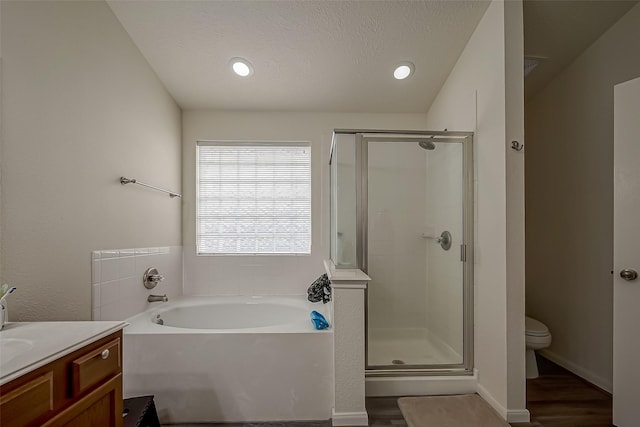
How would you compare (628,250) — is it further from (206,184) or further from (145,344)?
(206,184)

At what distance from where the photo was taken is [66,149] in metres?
1.59

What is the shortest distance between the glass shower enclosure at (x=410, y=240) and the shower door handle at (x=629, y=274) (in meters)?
0.75

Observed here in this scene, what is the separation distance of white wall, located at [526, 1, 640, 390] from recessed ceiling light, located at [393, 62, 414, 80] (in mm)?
1247

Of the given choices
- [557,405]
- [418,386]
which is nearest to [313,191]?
[418,386]

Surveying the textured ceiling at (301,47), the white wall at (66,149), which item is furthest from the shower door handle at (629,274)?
the white wall at (66,149)

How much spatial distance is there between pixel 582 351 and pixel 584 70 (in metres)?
2.13

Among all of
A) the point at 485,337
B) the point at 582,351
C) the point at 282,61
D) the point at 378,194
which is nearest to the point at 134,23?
the point at 282,61

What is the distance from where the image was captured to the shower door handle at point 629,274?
5.18ft

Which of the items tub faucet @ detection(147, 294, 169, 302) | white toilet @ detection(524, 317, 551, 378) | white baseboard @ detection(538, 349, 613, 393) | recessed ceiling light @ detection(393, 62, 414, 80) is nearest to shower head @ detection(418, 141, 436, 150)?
recessed ceiling light @ detection(393, 62, 414, 80)

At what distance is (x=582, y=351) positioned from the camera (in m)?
2.32

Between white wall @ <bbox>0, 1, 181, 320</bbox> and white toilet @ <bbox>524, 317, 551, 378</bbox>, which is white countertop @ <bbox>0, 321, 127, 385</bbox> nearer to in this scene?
white wall @ <bbox>0, 1, 181, 320</bbox>

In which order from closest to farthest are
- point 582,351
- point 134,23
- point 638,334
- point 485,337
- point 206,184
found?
point 638,334 < point 485,337 < point 134,23 < point 582,351 < point 206,184

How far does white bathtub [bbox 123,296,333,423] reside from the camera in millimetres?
1821

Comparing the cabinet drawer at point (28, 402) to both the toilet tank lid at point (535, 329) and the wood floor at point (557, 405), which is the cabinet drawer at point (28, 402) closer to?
the wood floor at point (557, 405)
